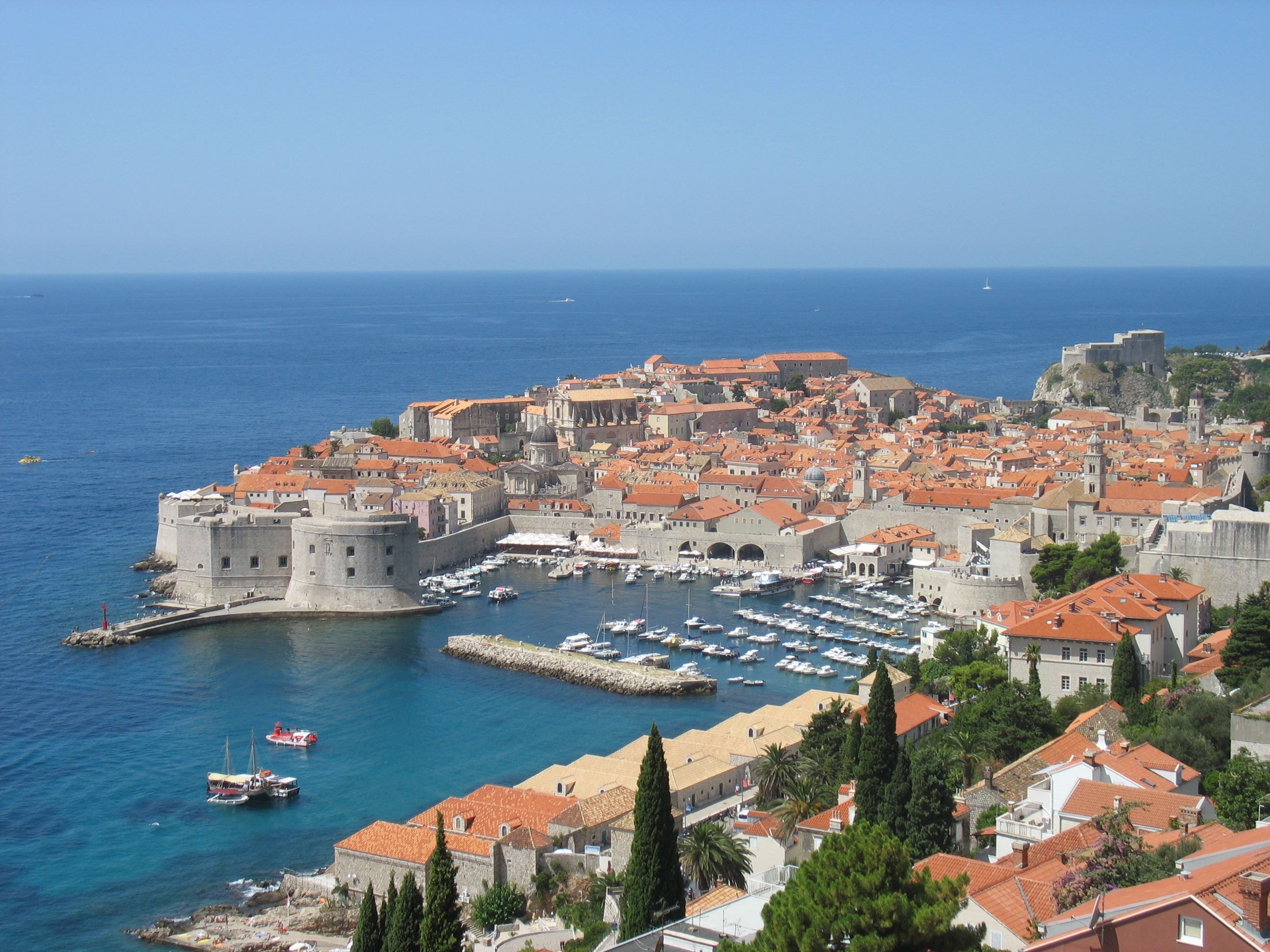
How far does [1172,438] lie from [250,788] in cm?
3371

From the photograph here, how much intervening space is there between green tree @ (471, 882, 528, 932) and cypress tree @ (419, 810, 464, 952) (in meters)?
3.42

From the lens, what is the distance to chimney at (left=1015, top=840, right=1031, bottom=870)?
11.5 meters

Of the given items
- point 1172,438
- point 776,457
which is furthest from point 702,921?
point 1172,438

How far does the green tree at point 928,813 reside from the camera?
13984mm

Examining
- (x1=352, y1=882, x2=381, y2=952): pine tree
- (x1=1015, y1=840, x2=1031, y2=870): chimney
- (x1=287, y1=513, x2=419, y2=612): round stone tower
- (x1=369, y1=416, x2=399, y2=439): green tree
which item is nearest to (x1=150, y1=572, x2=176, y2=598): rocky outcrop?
(x1=287, y1=513, x2=419, y2=612): round stone tower

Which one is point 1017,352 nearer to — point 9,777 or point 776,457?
point 776,457

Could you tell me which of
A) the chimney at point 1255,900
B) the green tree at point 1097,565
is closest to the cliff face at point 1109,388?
the green tree at point 1097,565

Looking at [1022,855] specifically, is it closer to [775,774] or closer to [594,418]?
[775,774]

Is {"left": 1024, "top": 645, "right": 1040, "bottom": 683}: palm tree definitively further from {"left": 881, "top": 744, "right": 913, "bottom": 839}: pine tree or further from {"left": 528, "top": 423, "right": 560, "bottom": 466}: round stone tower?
{"left": 528, "top": 423, "right": 560, "bottom": 466}: round stone tower

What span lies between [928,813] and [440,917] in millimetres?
4621

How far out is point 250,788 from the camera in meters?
21.5

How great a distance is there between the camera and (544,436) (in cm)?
4838

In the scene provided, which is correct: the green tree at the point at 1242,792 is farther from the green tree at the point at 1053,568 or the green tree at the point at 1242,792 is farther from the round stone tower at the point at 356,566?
the round stone tower at the point at 356,566

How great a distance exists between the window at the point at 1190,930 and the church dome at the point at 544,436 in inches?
1618
